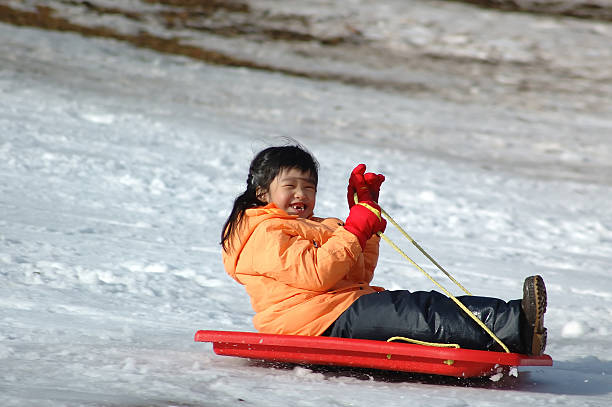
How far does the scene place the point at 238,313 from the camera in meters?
4.08

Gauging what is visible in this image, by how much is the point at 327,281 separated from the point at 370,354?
0.30 meters

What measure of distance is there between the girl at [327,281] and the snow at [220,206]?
20 cm

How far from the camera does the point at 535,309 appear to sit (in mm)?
2801

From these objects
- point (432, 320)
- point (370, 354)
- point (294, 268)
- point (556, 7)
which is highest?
point (556, 7)

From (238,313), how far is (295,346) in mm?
1188

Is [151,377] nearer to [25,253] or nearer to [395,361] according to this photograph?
[395,361]

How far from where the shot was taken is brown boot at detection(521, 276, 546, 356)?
9.20 feet

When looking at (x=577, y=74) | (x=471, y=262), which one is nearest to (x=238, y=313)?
(x=471, y=262)

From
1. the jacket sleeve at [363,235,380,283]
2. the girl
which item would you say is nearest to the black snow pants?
the girl

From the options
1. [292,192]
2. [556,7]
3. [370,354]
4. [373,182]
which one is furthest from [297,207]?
[556,7]

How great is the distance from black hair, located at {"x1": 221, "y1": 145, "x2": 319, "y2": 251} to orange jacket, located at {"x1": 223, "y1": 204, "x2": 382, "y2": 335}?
44 mm

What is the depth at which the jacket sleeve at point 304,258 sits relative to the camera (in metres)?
2.99

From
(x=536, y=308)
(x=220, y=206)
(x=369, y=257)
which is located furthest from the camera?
(x=220, y=206)

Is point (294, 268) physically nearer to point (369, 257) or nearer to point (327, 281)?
point (327, 281)
